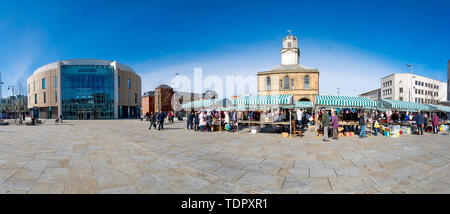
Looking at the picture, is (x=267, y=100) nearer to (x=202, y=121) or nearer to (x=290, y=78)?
(x=202, y=121)

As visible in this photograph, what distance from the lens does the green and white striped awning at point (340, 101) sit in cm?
1403

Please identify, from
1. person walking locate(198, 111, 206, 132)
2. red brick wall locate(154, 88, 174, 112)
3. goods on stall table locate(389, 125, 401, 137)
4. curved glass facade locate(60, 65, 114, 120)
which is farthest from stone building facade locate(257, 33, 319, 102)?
curved glass facade locate(60, 65, 114, 120)

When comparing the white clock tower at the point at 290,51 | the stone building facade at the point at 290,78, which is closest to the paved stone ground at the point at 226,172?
the stone building facade at the point at 290,78

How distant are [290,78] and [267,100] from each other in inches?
1383

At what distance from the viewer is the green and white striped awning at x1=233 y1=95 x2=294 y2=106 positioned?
13.5 meters

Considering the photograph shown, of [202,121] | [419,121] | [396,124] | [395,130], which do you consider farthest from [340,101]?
[202,121]

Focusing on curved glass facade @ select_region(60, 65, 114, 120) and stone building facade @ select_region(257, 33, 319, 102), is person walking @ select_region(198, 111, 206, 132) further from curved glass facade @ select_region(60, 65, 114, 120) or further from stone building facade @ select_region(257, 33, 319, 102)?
curved glass facade @ select_region(60, 65, 114, 120)

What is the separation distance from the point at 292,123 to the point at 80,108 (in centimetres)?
5908

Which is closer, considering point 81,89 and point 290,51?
point 290,51

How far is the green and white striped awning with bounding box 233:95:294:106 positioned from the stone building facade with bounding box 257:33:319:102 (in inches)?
1295

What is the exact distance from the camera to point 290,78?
1816 inches
